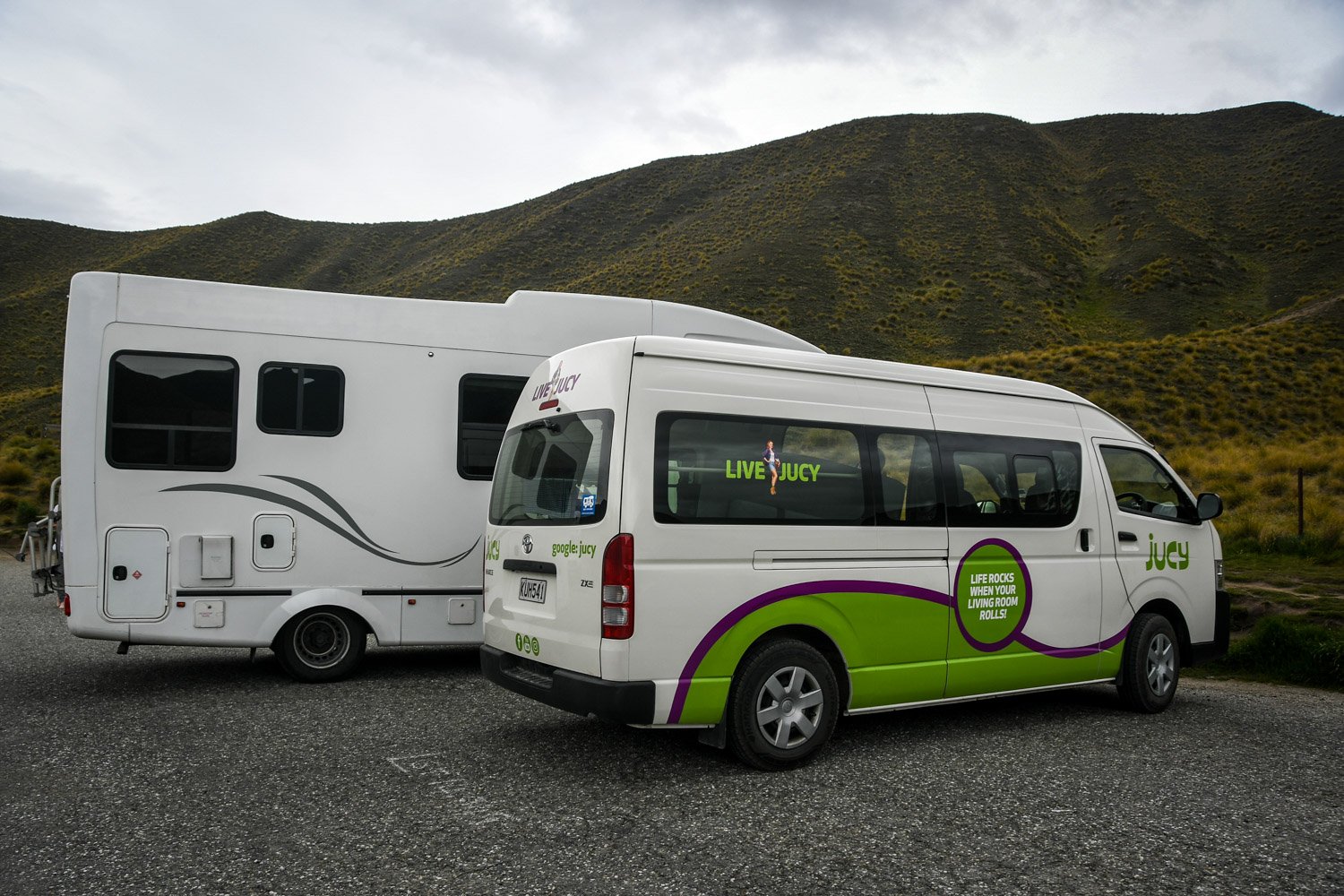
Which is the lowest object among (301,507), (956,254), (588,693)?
(588,693)

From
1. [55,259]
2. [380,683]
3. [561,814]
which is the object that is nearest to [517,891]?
[561,814]

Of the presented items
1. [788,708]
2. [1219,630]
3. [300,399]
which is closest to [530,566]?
[788,708]

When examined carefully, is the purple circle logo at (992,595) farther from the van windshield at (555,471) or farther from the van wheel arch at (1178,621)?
the van windshield at (555,471)

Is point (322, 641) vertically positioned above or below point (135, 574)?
below

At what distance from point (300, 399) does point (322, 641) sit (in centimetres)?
197

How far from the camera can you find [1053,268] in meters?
51.1

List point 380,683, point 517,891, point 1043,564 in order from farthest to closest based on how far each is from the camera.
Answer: point 380,683
point 1043,564
point 517,891

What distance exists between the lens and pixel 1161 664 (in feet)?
24.8

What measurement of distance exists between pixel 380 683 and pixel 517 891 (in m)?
4.60

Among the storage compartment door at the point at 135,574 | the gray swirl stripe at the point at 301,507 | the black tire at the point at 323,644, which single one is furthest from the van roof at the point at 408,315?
the black tire at the point at 323,644

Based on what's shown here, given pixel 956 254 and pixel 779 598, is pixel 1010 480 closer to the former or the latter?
pixel 779 598

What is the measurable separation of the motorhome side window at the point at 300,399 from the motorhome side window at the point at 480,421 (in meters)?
0.98

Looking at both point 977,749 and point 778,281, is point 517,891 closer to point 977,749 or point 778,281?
point 977,749

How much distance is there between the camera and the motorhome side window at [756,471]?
546cm
